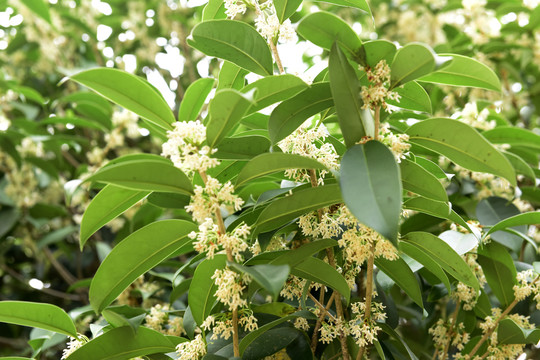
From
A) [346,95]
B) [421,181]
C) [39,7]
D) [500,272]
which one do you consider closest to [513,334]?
[500,272]

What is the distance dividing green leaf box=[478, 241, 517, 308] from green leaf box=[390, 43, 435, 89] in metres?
0.59

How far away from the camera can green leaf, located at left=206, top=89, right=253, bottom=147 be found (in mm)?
867

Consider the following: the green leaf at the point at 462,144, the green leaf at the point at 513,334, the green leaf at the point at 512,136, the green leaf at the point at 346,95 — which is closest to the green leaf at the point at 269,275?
the green leaf at the point at 346,95

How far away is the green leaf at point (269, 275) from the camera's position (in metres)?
0.79

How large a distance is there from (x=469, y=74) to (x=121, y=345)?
820 mm

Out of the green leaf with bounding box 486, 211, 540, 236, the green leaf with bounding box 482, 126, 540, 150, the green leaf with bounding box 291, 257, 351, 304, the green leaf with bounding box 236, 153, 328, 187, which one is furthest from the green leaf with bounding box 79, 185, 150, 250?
the green leaf with bounding box 482, 126, 540, 150

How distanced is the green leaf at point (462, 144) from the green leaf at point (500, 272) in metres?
0.44

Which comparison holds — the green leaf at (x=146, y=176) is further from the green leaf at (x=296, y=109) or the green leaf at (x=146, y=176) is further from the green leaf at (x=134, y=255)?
the green leaf at (x=296, y=109)

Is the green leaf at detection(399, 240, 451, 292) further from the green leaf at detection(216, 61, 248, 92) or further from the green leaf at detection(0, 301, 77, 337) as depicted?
the green leaf at detection(0, 301, 77, 337)

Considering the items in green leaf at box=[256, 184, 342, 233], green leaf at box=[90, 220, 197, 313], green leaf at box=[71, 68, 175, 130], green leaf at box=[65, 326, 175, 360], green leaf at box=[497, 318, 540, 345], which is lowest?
green leaf at box=[497, 318, 540, 345]

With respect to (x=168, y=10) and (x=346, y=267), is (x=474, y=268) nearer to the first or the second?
(x=346, y=267)

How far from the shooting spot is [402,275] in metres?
1.16

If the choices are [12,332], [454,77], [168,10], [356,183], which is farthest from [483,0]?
[12,332]

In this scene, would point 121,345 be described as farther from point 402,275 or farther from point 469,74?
point 469,74
